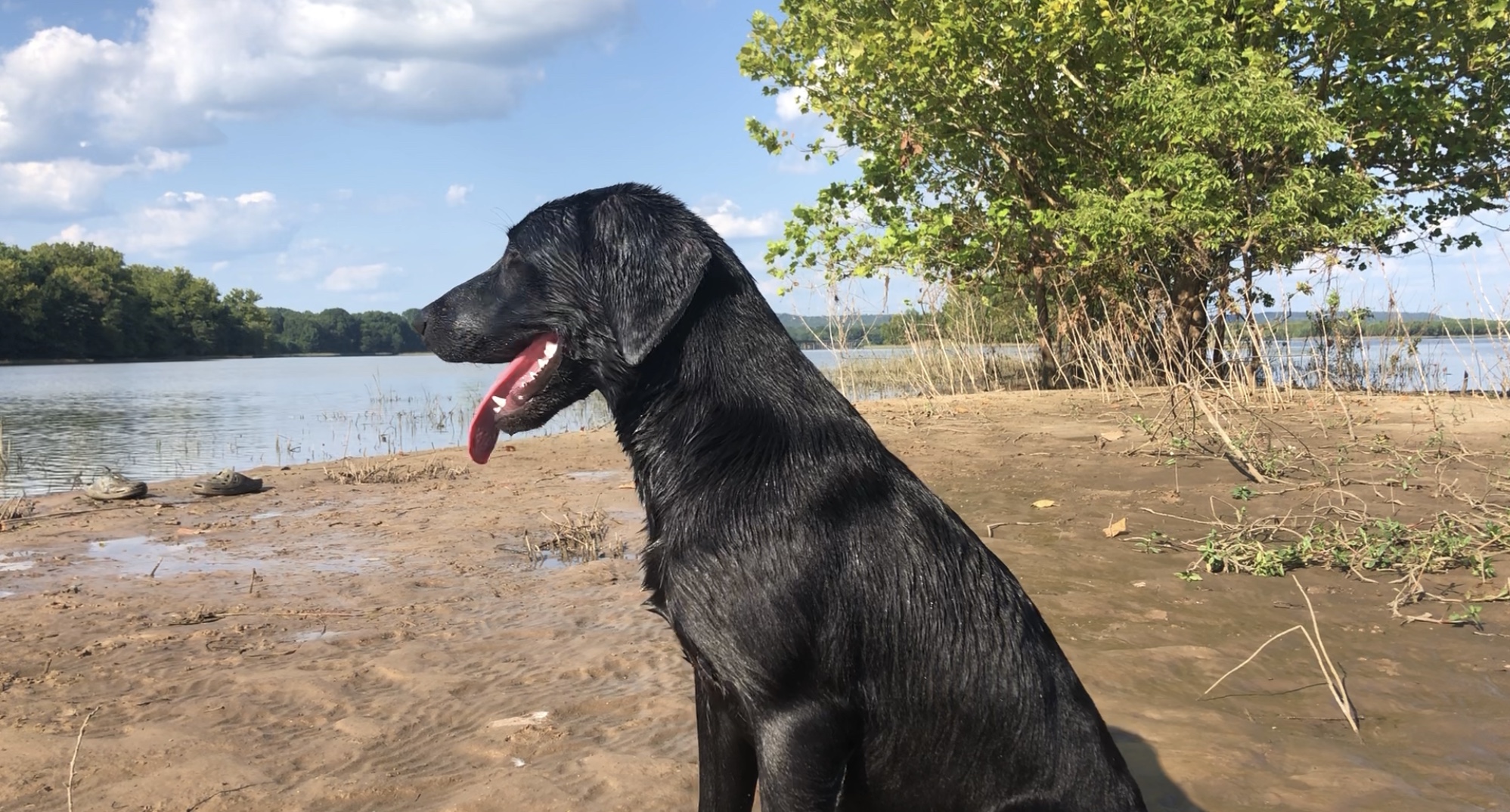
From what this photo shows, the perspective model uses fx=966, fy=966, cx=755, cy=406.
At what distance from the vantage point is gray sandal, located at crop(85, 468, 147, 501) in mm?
9781

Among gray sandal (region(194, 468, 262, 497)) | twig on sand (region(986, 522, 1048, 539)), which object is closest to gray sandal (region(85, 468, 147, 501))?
gray sandal (region(194, 468, 262, 497))

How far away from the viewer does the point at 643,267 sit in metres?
2.56

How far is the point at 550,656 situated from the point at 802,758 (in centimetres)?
282

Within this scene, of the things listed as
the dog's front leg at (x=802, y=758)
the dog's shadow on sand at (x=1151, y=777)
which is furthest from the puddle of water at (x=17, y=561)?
the dog's shadow on sand at (x=1151, y=777)

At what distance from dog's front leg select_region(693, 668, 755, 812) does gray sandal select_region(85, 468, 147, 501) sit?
378 inches

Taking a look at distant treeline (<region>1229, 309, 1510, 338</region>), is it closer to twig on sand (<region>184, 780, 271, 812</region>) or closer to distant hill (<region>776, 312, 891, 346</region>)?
distant hill (<region>776, 312, 891, 346</region>)

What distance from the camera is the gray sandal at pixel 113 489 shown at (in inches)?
385

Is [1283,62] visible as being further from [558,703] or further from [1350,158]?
[558,703]

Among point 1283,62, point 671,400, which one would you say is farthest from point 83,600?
point 1283,62

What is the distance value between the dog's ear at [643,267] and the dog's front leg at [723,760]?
0.90 meters

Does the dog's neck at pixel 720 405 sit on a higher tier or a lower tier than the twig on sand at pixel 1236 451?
higher

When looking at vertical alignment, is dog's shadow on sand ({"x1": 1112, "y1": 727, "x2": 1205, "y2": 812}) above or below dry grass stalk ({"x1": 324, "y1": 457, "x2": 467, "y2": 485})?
below

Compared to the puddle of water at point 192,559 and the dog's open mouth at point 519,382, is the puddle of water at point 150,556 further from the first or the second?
the dog's open mouth at point 519,382

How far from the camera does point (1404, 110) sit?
14773mm
